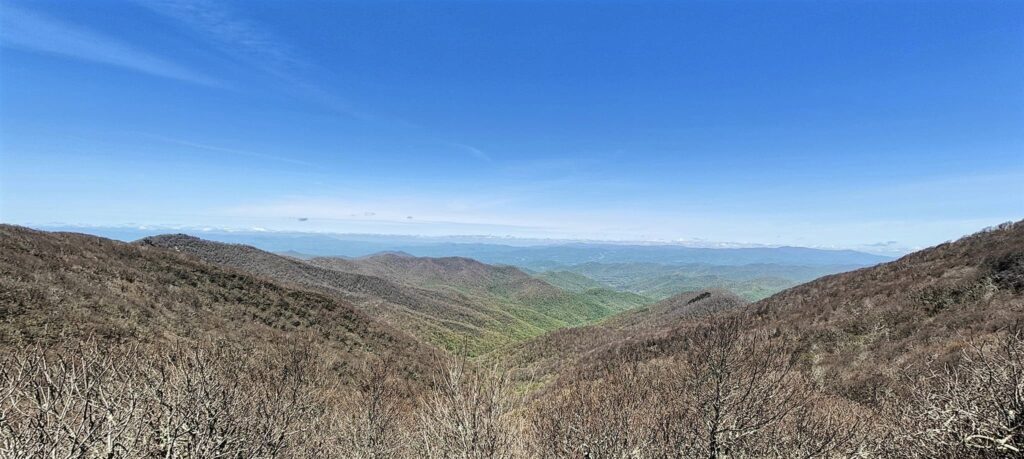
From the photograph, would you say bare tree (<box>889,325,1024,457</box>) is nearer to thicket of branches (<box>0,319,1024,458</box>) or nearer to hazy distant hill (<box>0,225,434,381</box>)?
thicket of branches (<box>0,319,1024,458</box>)

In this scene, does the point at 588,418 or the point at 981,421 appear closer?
the point at 981,421

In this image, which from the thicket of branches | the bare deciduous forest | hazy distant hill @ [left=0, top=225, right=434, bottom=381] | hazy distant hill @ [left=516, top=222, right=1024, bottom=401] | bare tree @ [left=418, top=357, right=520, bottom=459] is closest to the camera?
the thicket of branches

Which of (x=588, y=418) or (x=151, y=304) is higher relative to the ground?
(x=588, y=418)

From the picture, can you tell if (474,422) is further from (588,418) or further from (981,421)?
(981,421)

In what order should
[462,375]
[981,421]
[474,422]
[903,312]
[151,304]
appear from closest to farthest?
[981,421], [474,422], [462,375], [903,312], [151,304]

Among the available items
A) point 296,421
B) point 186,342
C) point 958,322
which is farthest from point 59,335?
point 958,322

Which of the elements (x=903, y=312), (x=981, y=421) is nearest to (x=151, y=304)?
(x=981, y=421)

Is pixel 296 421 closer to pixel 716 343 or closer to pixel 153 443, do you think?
pixel 153 443

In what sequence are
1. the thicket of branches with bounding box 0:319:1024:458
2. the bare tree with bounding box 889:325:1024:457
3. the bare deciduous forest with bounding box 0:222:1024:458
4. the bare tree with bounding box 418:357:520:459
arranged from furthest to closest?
the bare tree with bounding box 418:357:520:459, the bare deciduous forest with bounding box 0:222:1024:458, the thicket of branches with bounding box 0:319:1024:458, the bare tree with bounding box 889:325:1024:457

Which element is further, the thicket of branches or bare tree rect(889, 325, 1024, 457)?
the thicket of branches

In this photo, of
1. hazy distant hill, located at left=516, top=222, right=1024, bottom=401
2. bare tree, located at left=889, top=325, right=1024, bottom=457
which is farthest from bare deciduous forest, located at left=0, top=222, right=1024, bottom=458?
hazy distant hill, located at left=516, top=222, right=1024, bottom=401

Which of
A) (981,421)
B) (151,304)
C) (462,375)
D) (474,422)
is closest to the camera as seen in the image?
(981,421)
